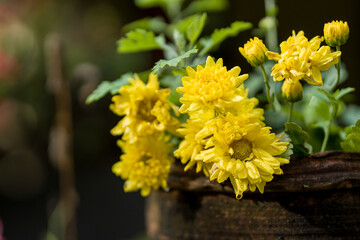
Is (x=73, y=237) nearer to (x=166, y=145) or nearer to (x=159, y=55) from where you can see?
(x=166, y=145)

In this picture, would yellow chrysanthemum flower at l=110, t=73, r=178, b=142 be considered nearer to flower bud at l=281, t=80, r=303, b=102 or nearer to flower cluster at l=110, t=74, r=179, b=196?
flower cluster at l=110, t=74, r=179, b=196

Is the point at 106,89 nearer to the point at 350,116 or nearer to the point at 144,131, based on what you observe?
the point at 144,131

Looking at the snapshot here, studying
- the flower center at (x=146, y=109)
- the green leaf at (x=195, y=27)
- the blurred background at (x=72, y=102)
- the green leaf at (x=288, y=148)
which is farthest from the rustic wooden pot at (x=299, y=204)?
the blurred background at (x=72, y=102)

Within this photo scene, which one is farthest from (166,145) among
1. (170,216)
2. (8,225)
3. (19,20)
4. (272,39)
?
(19,20)

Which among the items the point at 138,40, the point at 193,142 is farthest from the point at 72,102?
the point at 193,142

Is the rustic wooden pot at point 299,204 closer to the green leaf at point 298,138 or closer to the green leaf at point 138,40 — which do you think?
the green leaf at point 298,138

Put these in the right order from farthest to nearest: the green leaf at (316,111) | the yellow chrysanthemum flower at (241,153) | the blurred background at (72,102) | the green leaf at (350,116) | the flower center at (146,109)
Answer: the blurred background at (72,102) < the green leaf at (350,116) < the green leaf at (316,111) < the flower center at (146,109) < the yellow chrysanthemum flower at (241,153)
